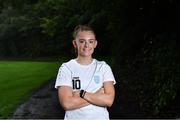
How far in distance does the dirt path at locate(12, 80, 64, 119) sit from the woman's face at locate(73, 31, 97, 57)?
6911 millimetres

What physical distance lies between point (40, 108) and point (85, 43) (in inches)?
321

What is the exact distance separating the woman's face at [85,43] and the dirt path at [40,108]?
6.91 m

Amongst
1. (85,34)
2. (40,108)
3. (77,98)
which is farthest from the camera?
(40,108)

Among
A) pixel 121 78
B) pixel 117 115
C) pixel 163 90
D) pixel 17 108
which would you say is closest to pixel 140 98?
pixel 117 115

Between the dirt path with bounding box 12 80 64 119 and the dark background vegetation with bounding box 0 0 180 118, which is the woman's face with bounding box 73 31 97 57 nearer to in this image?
the dark background vegetation with bounding box 0 0 180 118

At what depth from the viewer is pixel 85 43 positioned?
3.71 meters

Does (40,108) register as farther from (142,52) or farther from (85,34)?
(85,34)

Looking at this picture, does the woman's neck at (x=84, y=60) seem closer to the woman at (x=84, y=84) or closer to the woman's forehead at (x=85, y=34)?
the woman at (x=84, y=84)

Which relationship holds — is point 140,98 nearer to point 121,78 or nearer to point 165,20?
point 165,20

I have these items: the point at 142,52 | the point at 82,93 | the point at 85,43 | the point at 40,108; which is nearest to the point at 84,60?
the point at 85,43

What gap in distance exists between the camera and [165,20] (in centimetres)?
1191

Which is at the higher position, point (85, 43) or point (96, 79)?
point (85, 43)

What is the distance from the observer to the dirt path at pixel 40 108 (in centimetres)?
1073

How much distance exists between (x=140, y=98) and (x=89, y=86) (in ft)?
24.4
